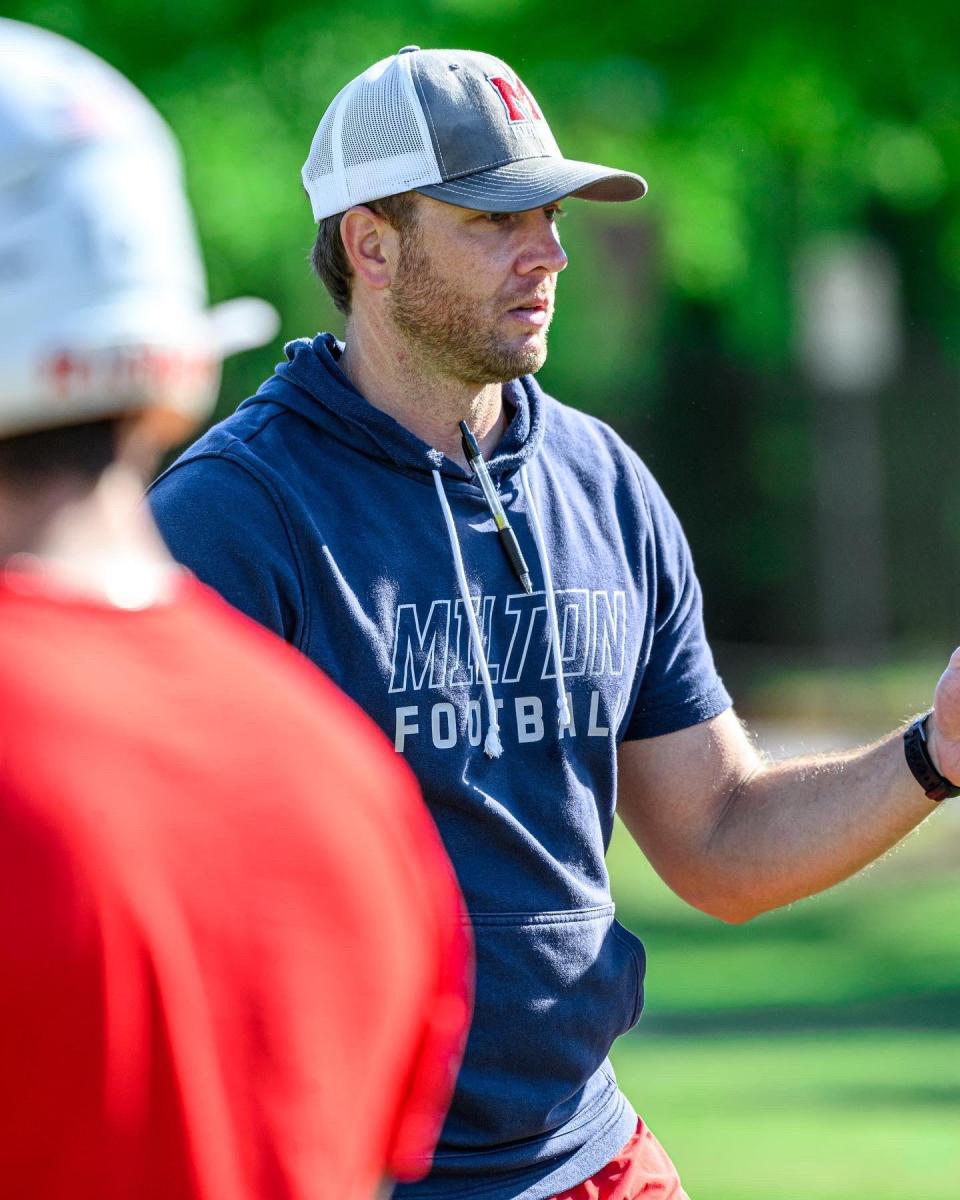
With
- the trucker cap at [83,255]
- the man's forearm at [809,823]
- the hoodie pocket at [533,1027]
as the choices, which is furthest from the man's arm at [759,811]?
the trucker cap at [83,255]

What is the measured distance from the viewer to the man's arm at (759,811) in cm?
353

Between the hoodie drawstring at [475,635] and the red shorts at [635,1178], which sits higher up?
the hoodie drawstring at [475,635]

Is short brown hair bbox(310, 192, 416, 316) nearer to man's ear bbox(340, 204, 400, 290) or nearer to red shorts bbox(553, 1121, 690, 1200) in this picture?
man's ear bbox(340, 204, 400, 290)

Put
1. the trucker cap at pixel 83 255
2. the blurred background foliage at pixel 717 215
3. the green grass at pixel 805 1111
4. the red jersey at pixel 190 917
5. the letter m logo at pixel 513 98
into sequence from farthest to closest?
the blurred background foliage at pixel 717 215, the green grass at pixel 805 1111, the letter m logo at pixel 513 98, the trucker cap at pixel 83 255, the red jersey at pixel 190 917

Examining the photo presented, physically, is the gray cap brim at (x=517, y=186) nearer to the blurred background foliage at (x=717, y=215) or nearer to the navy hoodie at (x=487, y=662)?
the navy hoodie at (x=487, y=662)

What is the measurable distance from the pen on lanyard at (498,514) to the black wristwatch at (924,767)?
0.69 m

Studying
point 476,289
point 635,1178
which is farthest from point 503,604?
point 635,1178

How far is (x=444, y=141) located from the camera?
3334mm

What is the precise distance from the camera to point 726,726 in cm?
363

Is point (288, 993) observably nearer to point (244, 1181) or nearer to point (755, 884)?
point (244, 1181)

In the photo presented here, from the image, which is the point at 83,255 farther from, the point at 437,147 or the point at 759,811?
the point at 759,811

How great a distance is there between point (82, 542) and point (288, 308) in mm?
15595

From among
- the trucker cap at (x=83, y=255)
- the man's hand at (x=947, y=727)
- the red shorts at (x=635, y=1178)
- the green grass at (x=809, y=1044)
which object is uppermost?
the trucker cap at (x=83, y=255)

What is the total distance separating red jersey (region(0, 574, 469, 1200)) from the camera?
148 centimetres
